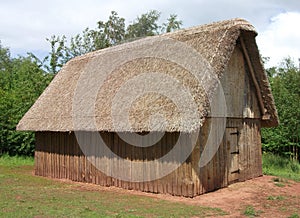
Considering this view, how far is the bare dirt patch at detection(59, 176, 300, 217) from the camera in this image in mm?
8820

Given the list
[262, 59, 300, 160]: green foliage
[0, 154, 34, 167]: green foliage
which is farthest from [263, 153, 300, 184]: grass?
[0, 154, 34, 167]: green foliage

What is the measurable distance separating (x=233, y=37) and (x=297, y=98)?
9088 mm

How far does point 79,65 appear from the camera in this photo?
56.6ft

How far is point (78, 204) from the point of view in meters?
9.28

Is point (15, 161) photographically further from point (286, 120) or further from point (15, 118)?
point (286, 120)

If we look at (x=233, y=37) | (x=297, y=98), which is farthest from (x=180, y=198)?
(x=297, y=98)

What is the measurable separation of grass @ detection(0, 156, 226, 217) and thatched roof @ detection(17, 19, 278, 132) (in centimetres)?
212

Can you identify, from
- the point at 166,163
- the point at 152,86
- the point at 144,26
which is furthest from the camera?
the point at 144,26

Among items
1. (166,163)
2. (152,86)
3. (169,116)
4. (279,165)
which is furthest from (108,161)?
(279,165)

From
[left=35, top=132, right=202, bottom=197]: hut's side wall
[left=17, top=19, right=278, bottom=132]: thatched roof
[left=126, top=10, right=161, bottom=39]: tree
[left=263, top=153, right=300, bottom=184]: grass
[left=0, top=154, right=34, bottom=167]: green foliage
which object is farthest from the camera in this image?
[left=126, top=10, right=161, bottom=39]: tree

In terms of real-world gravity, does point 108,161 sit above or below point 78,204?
above

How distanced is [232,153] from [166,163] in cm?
286

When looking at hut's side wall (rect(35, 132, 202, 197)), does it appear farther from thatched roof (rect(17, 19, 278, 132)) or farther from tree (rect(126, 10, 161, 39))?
tree (rect(126, 10, 161, 39))

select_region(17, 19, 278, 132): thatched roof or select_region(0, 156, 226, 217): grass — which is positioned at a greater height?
select_region(17, 19, 278, 132): thatched roof
